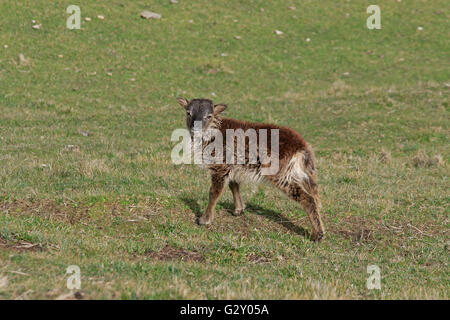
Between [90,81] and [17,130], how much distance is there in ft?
27.8

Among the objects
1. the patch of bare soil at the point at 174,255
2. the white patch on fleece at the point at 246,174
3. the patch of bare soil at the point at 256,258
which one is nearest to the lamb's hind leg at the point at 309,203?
the white patch on fleece at the point at 246,174

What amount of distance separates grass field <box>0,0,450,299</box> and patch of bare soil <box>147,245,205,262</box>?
0.22 ft

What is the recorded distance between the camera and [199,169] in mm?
13531

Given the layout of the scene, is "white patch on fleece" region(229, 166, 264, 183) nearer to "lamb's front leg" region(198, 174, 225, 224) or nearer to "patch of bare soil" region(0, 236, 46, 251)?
"lamb's front leg" region(198, 174, 225, 224)

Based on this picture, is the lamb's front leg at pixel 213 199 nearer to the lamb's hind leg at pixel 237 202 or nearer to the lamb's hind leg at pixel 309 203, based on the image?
the lamb's hind leg at pixel 237 202

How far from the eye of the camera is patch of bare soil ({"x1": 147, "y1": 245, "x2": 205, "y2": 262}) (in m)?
7.79

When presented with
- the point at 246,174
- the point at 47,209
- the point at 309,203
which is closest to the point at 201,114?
the point at 246,174

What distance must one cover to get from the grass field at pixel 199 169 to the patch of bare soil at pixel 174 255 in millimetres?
68

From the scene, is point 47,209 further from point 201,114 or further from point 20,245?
point 201,114

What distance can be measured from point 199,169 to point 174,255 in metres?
5.74

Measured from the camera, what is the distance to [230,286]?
19.8 ft

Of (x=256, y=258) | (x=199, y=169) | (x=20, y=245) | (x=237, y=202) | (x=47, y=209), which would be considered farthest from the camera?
(x=199, y=169)

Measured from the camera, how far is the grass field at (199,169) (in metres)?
7.04

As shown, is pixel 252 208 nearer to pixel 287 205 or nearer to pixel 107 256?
pixel 287 205
